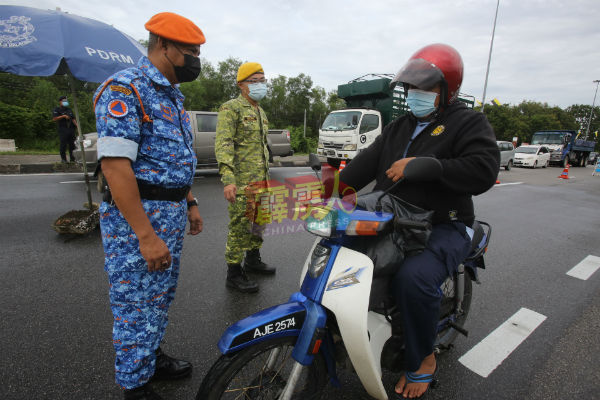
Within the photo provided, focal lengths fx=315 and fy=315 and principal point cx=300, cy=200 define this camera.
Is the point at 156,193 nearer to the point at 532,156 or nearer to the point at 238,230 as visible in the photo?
the point at 238,230

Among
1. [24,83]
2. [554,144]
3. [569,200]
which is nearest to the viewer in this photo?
[569,200]

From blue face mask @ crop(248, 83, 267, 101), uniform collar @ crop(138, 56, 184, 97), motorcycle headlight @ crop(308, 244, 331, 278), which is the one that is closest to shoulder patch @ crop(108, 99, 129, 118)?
uniform collar @ crop(138, 56, 184, 97)

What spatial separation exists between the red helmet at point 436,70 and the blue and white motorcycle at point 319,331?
1.68ft

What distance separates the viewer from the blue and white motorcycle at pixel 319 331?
4.30 ft

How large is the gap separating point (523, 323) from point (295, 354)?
7.58ft

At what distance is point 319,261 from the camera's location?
1.50m

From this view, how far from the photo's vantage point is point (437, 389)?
6.24 feet

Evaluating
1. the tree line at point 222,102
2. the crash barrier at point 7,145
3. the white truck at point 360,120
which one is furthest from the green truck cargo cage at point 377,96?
the crash barrier at point 7,145

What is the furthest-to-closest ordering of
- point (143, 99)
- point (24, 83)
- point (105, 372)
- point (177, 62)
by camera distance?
1. point (24, 83)
2. point (105, 372)
3. point (177, 62)
4. point (143, 99)

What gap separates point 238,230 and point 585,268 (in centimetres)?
427

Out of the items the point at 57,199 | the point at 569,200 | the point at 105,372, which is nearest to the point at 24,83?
the point at 57,199

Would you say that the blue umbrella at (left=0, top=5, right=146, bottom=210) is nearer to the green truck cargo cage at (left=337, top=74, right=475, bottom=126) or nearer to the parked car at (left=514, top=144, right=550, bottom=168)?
the green truck cargo cage at (left=337, top=74, right=475, bottom=126)

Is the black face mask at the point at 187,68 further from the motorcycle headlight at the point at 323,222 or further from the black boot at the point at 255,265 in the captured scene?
the black boot at the point at 255,265

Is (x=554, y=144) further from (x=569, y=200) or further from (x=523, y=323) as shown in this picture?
(x=523, y=323)
